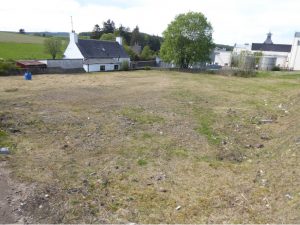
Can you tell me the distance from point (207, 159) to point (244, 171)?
1.03 metres

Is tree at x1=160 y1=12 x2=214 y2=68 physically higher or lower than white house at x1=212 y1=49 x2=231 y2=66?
higher

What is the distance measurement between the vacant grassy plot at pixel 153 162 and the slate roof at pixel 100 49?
22543 mm

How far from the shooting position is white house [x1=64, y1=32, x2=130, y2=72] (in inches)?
1298

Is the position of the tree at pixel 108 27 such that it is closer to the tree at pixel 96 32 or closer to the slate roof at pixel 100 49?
the tree at pixel 96 32

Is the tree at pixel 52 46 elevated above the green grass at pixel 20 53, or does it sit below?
above

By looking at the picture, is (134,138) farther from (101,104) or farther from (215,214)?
(101,104)

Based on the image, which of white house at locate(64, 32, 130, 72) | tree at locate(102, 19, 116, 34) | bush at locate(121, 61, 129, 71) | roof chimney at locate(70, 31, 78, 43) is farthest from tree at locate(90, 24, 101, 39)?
bush at locate(121, 61, 129, 71)

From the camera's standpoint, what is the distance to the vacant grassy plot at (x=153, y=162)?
15.6 ft

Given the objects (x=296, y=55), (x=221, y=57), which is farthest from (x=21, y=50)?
(x=296, y=55)

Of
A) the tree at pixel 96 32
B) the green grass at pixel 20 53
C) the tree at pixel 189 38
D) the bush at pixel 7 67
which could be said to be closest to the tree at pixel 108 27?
the tree at pixel 96 32

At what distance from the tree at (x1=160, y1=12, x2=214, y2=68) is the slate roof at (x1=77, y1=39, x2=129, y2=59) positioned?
7.53 m

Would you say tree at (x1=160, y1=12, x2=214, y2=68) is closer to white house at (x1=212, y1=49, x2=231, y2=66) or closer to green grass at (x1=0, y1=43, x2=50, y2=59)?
green grass at (x1=0, y1=43, x2=50, y2=59)

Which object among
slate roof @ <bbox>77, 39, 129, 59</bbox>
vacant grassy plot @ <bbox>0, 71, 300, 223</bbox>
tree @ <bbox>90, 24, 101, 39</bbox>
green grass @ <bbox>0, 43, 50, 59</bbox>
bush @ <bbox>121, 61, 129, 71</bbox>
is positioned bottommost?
vacant grassy plot @ <bbox>0, 71, 300, 223</bbox>

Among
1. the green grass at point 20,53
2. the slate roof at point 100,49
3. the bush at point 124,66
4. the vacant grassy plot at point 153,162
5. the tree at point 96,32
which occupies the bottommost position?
the vacant grassy plot at point 153,162
